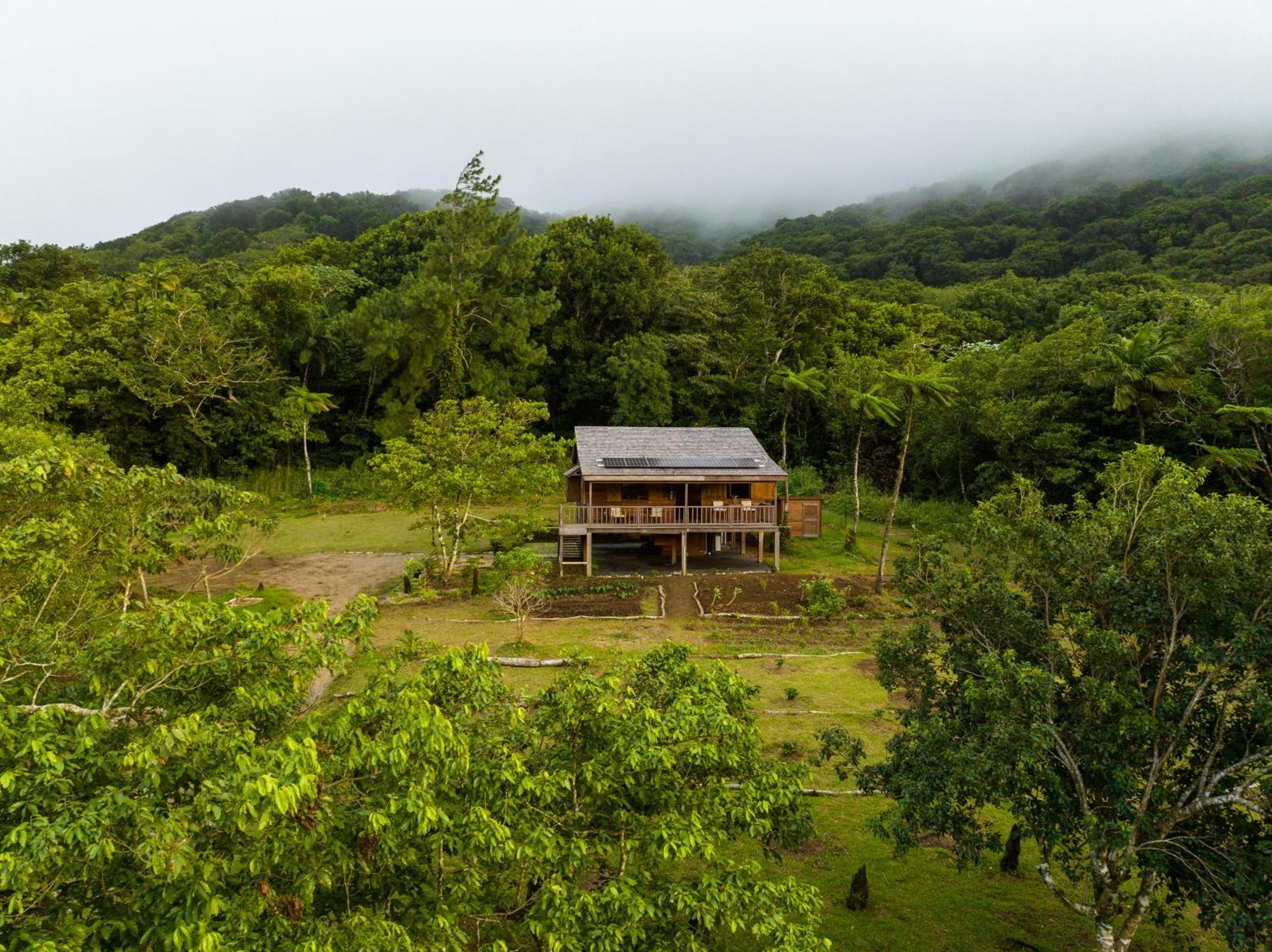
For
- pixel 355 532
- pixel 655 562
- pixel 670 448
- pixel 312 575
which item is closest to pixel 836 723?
pixel 655 562

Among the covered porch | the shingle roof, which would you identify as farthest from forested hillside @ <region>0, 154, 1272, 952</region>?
the shingle roof


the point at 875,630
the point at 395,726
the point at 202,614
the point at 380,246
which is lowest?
the point at 875,630

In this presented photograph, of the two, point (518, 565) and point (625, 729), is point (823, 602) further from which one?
point (625, 729)

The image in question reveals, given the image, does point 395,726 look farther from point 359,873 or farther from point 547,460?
point 547,460

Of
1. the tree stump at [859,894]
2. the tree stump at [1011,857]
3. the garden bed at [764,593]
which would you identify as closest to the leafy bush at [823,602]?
the garden bed at [764,593]

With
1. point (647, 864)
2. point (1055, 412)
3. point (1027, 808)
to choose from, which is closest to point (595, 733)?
point (647, 864)

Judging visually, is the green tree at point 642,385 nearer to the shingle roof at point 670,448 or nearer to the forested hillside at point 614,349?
the forested hillside at point 614,349

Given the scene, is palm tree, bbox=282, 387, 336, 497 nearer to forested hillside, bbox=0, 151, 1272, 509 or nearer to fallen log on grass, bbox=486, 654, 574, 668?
forested hillside, bbox=0, 151, 1272, 509
